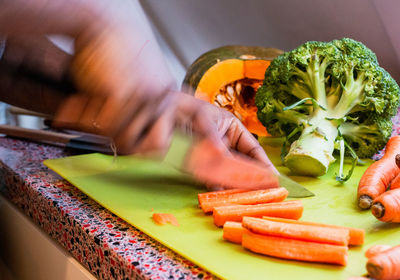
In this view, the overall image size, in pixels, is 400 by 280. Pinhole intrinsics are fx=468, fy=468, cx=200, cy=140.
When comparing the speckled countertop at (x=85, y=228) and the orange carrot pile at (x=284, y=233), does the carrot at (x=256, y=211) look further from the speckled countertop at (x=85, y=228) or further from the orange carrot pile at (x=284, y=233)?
the speckled countertop at (x=85, y=228)

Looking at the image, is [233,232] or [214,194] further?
[214,194]

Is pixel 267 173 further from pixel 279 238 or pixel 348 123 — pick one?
pixel 348 123

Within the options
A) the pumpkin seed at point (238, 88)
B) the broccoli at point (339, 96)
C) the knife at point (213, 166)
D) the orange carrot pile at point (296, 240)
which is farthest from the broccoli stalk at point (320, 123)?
the orange carrot pile at point (296, 240)

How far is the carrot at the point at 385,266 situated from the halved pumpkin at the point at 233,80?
3.50 ft

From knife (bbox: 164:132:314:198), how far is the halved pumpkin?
2.35 feet

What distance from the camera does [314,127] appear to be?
4.42 ft

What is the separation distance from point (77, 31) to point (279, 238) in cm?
55

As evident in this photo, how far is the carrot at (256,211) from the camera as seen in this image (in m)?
0.88

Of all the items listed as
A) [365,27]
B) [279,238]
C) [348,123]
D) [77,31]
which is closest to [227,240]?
[279,238]

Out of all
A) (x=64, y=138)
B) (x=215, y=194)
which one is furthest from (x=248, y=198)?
(x=64, y=138)

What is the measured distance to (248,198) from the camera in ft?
3.16

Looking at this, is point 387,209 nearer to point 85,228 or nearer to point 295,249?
point 295,249

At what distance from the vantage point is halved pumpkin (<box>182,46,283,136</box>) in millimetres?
1702

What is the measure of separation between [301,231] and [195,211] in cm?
27
